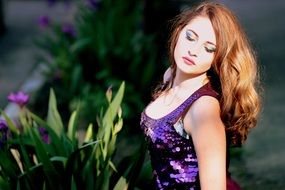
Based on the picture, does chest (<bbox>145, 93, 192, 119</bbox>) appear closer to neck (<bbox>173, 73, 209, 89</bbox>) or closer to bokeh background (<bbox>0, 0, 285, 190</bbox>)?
neck (<bbox>173, 73, 209, 89</bbox>)

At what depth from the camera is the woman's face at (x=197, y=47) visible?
263 centimetres

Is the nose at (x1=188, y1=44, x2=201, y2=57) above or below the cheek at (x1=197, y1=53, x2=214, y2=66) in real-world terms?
above

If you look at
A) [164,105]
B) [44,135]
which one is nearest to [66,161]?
[44,135]

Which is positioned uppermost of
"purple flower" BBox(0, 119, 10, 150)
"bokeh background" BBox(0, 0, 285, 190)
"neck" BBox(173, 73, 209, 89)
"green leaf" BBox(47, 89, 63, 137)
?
"neck" BBox(173, 73, 209, 89)

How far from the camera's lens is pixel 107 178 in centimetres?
332

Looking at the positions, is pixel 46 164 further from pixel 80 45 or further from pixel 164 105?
pixel 80 45

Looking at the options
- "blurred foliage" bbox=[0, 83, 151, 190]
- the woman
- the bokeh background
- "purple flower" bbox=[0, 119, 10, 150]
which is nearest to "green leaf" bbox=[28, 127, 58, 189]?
"blurred foliage" bbox=[0, 83, 151, 190]

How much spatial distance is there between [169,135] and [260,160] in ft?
8.28

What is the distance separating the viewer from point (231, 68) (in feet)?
8.77

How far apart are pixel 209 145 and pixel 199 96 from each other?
215mm

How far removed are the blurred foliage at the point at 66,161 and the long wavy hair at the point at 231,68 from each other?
630 millimetres

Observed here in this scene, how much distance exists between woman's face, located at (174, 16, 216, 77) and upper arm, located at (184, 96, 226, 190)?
0.16 m

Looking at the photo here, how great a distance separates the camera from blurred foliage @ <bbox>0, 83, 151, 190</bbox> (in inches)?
131

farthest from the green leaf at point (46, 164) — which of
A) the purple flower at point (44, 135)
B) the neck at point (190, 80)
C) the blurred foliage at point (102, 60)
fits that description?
the blurred foliage at point (102, 60)
